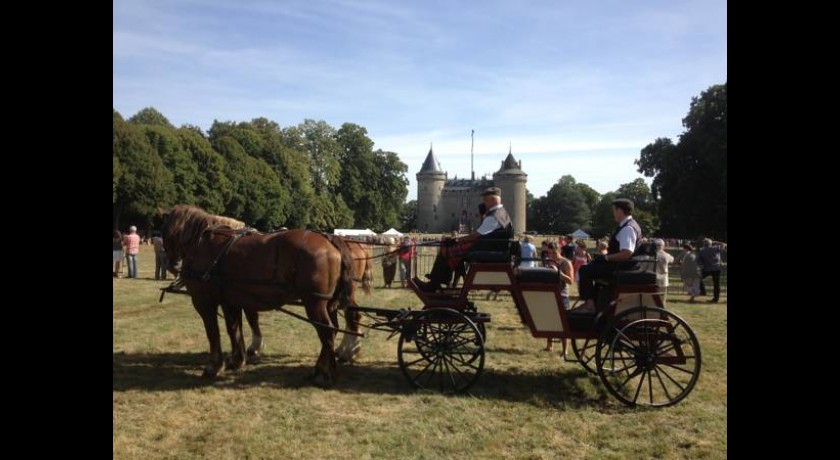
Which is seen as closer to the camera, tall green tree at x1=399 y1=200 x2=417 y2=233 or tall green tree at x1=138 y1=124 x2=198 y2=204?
tall green tree at x1=138 y1=124 x2=198 y2=204

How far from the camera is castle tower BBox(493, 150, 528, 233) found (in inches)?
3716

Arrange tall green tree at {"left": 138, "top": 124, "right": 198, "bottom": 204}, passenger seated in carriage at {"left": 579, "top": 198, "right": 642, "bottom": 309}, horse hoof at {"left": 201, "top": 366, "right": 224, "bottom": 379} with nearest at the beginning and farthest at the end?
passenger seated in carriage at {"left": 579, "top": 198, "right": 642, "bottom": 309} → horse hoof at {"left": 201, "top": 366, "right": 224, "bottom": 379} → tall green tree at {"left": 138, "top": 124, "right": 198, "bottom": 204}

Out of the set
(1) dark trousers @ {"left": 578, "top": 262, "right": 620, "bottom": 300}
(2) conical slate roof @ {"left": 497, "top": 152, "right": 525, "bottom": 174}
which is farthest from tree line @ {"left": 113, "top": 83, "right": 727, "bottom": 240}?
(2) conical slate roof @ {"left": 497, "top": 152, "right": 525, "bottom": 174}

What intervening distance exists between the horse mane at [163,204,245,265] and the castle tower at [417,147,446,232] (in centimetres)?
10359

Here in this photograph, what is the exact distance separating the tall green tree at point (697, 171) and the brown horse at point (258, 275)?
30125 millimetres

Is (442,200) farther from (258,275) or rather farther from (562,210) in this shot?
(258,275)

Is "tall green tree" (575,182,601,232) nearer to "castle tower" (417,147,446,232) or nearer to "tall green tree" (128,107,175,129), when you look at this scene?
"castle tower" (417,147,446,232)

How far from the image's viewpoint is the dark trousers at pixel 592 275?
6273 millimetres

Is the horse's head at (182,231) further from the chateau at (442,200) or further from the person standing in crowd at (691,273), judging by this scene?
the chateau at (442,200)

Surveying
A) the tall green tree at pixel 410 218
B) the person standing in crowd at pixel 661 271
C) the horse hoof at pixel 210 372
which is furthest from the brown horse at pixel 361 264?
the tall green tree at pixel 410 218

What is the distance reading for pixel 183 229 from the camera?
7.23 meters

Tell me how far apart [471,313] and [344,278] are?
5.11ft

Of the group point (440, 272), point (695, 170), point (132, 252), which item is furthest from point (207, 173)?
point (440, 272)
